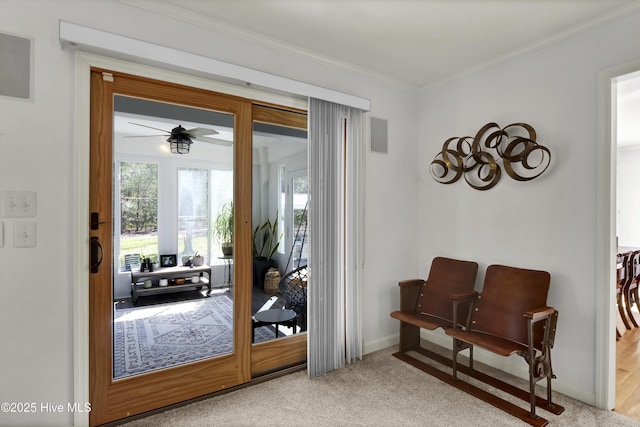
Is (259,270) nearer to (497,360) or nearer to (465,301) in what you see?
(465,301)

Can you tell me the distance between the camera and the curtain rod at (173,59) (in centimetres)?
191

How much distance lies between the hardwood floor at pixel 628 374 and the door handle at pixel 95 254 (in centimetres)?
353

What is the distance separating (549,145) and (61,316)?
3.52 meters

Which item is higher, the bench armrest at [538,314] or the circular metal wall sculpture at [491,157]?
the circular metal wall sculpture at [491,157]

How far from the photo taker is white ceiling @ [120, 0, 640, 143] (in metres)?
2.16

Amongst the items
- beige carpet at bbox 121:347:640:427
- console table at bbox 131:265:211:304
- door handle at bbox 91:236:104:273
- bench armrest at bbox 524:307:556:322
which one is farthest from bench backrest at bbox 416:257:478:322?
door handle at bbox 91:236:104:273

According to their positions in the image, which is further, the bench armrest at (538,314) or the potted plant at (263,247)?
the potted plant at (263,247)

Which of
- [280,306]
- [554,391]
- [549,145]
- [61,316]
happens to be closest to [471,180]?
[549,145]

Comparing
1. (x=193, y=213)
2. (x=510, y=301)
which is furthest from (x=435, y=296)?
(x=193, y=213)

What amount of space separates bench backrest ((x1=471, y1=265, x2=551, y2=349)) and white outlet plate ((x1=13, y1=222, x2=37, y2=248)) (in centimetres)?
309

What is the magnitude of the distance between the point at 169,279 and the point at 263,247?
0.73 m

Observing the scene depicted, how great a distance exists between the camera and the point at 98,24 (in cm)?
201

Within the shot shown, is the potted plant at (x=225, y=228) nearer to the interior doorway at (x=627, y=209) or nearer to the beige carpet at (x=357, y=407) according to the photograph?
the beige carpet at (x=357, y=407)

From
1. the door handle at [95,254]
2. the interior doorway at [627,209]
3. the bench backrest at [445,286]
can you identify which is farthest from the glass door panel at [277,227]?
the interior doorway at [627,209]
